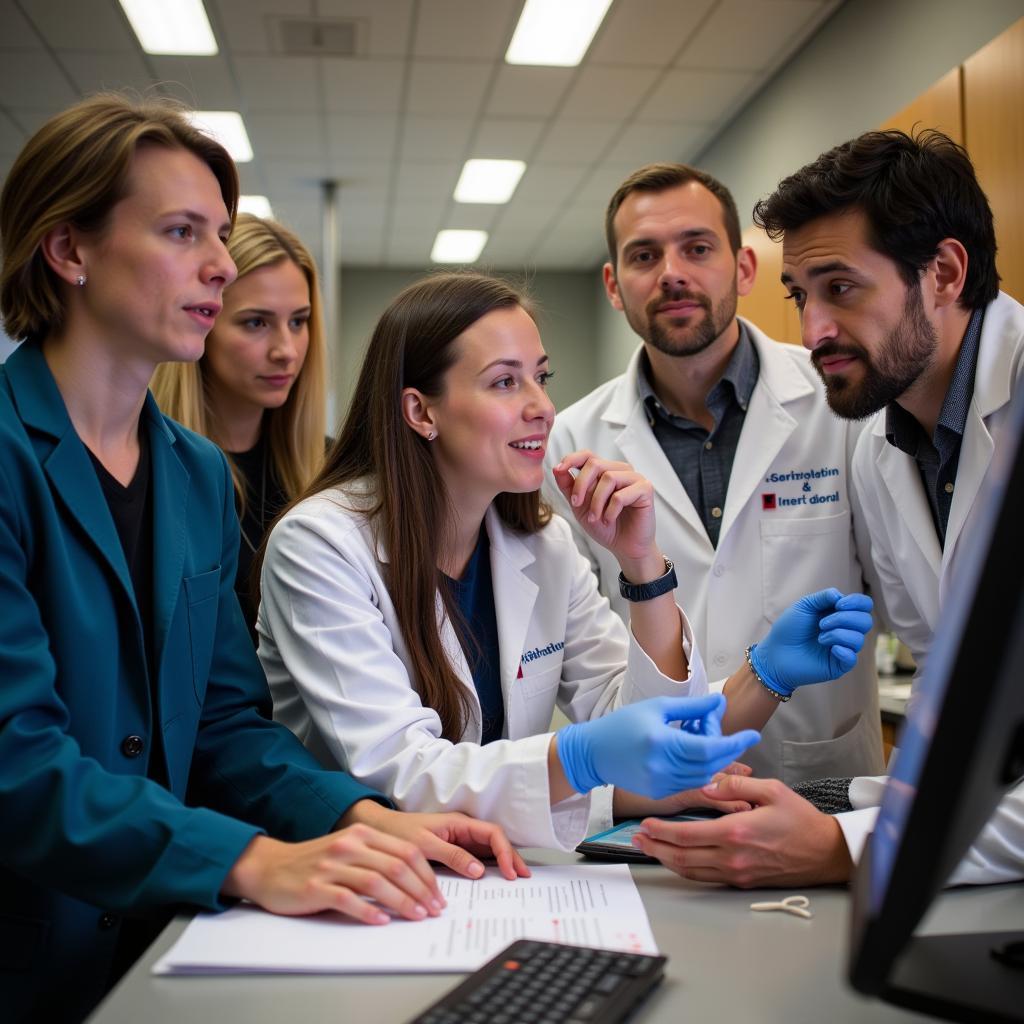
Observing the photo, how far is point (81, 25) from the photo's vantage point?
13.7 ft

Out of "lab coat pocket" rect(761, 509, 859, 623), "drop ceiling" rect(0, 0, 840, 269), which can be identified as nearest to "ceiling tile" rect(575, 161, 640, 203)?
"drop ceiling" rect(0, 0, 840, 269)

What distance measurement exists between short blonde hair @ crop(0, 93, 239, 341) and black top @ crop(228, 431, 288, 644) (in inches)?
32.1

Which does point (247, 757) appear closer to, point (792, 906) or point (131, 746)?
point (131, 746)

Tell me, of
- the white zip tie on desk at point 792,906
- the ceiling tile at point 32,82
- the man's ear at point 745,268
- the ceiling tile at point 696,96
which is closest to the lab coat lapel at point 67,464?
the white zip tie on desk at point 792,906

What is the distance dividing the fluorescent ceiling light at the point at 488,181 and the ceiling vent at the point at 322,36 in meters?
1.53

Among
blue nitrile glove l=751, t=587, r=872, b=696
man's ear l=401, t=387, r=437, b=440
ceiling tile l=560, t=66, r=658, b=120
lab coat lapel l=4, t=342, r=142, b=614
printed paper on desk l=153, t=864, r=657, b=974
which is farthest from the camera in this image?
ceiling tile l=560, t=66, r=658, b=120

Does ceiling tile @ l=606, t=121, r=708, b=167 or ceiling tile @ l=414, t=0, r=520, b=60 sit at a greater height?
ceiling tile @ l=606, t=121, r=708, b=167

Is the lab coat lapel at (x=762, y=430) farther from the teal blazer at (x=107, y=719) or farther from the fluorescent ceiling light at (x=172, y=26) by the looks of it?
the fluorescent ceiling light at (x=172, y=26)

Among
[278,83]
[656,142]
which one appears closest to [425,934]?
[278,83]

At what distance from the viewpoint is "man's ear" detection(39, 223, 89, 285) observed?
1236 mm

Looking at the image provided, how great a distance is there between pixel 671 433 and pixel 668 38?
9.08 ft

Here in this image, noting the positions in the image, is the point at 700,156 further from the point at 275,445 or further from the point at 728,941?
the point at 728,941

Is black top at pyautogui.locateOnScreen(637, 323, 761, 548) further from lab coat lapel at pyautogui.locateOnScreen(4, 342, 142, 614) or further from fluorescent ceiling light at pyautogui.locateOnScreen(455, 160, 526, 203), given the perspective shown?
fluorescent ceiling light at pyautogui.locateOnScreen(455, 160, 526, 203)

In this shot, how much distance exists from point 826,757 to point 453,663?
34.1 inches
